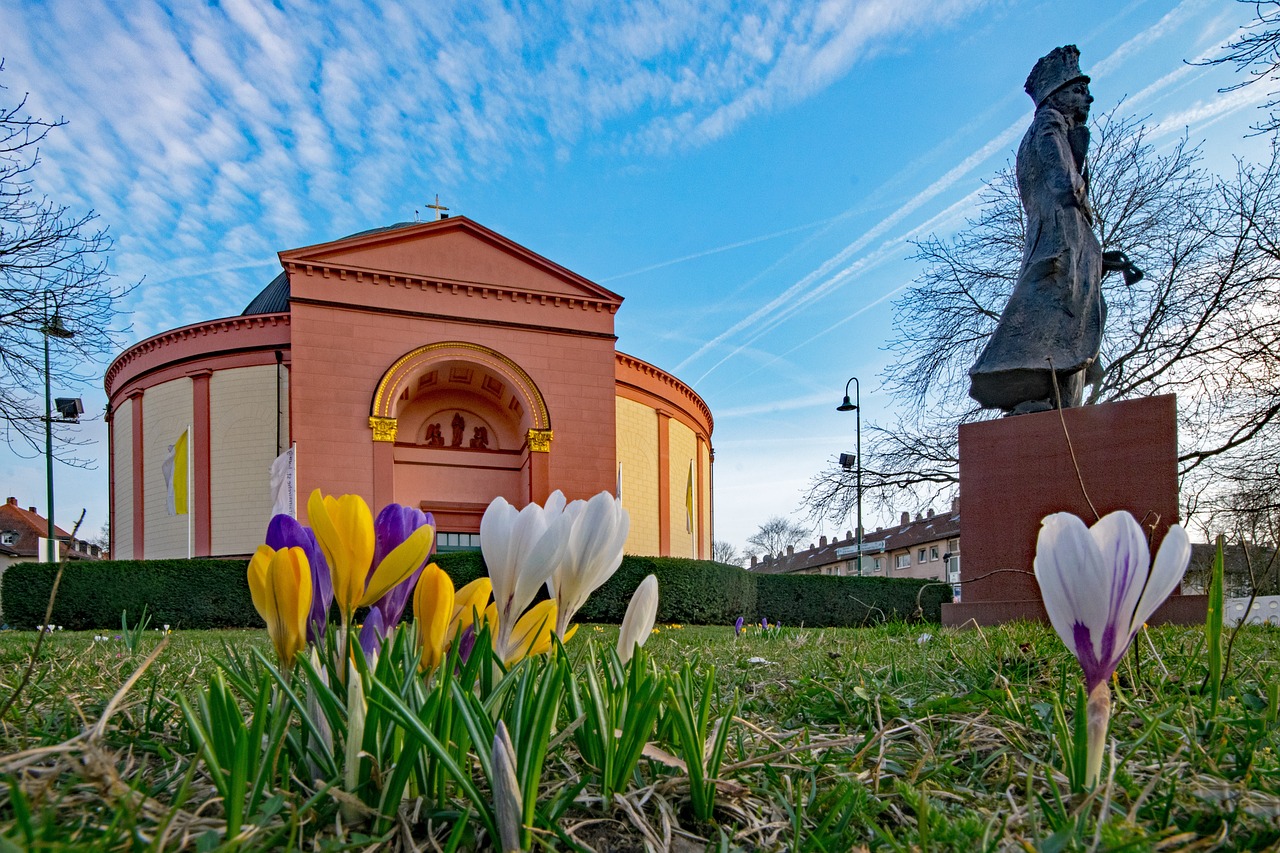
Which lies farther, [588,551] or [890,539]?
[890,539]

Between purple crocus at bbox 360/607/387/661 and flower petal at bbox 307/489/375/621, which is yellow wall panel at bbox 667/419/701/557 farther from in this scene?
flower petal at bbox 307/489/375/621

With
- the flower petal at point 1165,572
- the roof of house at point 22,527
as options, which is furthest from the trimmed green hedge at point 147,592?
the roof of house at point 22,527

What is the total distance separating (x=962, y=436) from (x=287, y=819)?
625cm

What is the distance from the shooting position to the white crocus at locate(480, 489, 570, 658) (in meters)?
1.19

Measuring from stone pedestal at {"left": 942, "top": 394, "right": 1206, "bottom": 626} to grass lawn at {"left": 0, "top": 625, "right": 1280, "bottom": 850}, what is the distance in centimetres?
420

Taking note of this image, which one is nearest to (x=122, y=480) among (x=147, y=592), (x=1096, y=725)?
(x=147, y=592)

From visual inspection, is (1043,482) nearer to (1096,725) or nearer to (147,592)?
(1096,725)

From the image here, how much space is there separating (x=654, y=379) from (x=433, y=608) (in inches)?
1020

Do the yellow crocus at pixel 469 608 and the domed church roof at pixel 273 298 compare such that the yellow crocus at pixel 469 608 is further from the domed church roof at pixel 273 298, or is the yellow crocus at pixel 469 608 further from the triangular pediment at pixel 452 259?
the domed church roof at pixel 273 298

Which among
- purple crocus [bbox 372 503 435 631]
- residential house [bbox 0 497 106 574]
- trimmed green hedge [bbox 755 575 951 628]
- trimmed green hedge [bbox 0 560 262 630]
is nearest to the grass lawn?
A: purple crocus [bbox 372 503 435 631]

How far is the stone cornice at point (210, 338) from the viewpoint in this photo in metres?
22.2

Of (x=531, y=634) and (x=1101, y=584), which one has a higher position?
(x=1101, y=584)

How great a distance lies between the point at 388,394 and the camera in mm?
19656

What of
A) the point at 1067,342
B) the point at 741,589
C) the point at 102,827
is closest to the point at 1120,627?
the point at 102,827
